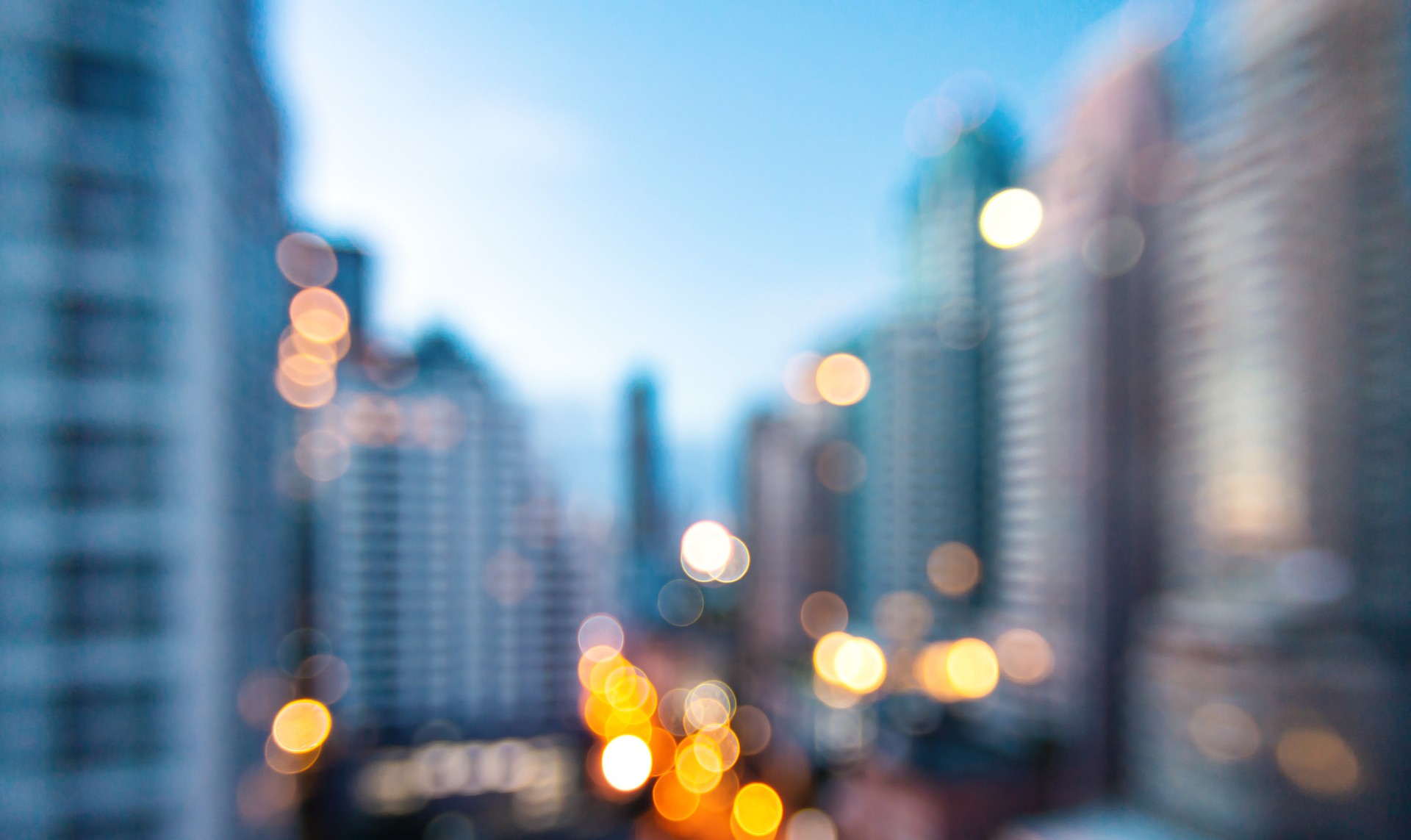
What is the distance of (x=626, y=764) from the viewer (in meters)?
6.07

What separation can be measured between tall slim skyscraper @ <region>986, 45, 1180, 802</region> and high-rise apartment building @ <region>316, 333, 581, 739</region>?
4875mm

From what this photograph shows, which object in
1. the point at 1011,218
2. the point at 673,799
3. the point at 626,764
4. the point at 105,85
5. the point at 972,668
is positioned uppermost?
the point at 1011,218

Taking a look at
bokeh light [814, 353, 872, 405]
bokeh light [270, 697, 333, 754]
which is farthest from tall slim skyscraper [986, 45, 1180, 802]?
bokeh light [270, 697, 333, 754]

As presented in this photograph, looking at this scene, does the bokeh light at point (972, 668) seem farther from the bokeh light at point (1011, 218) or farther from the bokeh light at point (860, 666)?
the bokeh light at point (1011, 218)

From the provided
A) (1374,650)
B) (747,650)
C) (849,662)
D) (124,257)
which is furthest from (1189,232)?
(747,650)

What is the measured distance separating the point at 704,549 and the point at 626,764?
278 centimetres

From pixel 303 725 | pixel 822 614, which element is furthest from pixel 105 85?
pixel 822 614

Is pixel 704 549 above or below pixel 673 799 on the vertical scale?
above

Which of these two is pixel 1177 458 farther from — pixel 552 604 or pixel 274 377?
pixel 274 377

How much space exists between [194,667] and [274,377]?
2031mm

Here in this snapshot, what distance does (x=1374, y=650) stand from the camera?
13.0 feet

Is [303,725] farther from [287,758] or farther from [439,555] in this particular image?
[439,555]

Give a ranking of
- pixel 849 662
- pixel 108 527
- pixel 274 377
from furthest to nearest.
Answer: pixel 849 662 < pixel 274 377 < pixel 108 527

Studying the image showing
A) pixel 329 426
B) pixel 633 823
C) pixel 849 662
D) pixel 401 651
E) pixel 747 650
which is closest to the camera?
pixel 329 426
